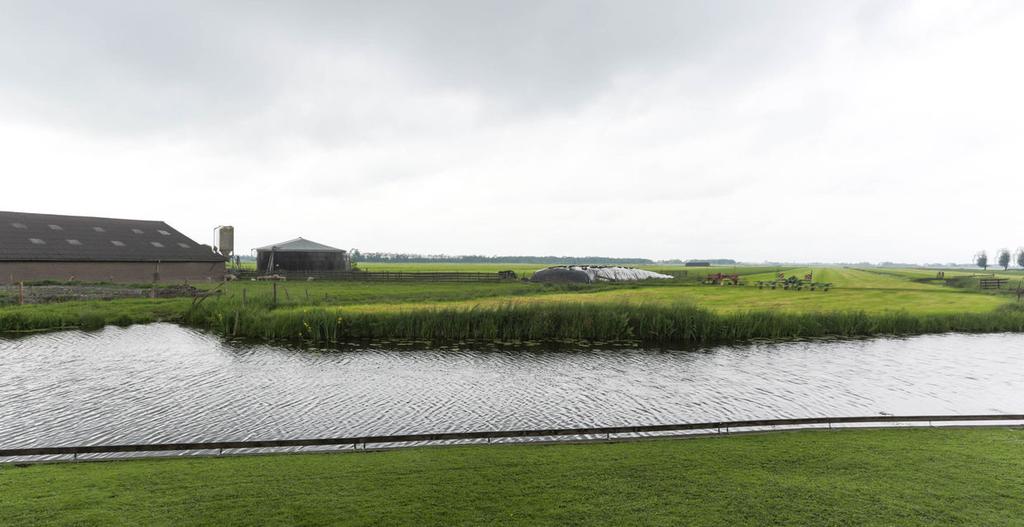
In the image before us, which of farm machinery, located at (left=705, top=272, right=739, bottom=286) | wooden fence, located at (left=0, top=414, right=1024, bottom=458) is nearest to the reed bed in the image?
wooden fence, located at (left=0, top=414, right=1024, bottom=458)

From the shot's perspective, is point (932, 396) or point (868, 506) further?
point (932, 396)

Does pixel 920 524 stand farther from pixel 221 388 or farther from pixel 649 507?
pixel 221 388

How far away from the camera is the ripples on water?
13.0m

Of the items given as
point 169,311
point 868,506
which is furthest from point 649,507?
point 169,311

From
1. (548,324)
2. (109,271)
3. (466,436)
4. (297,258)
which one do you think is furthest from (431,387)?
(297,258)

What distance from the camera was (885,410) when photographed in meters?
14.9

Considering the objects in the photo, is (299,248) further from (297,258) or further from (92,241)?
(92,241)

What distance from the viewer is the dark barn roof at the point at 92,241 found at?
4509 cm

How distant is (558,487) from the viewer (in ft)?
26.1

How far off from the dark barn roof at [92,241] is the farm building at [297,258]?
9557 mm

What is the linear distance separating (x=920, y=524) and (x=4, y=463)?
15022 mm

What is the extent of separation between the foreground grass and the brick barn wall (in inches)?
1910

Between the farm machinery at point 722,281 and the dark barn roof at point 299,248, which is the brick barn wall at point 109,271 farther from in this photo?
the farm machinery at point 722,281

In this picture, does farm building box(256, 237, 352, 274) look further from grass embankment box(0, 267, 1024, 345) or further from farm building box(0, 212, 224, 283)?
grass embankment box(0, 267, 1024, 345)
